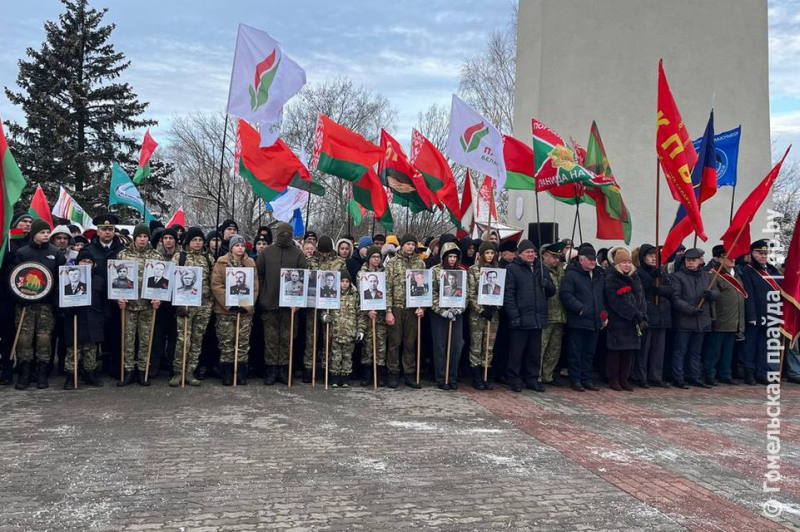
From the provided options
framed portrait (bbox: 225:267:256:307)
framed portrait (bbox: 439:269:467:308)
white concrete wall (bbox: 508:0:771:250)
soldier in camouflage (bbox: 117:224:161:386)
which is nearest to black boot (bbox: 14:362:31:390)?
soldier in camouflage (bbox: 117:224:161:386)

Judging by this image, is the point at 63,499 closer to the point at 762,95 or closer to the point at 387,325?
the point at 387,325

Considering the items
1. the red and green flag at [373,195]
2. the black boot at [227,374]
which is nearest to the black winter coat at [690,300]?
the red and green flag at [373,195]

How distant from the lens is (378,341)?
29.0 feet

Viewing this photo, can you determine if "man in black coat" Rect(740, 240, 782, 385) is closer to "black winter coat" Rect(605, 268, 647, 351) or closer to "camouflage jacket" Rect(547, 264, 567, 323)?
"black winter coat" Rect(605, 268, 647, 351)

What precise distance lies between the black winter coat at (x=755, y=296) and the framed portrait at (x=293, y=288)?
728 centimetres

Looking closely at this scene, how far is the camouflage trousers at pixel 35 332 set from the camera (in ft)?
25.2

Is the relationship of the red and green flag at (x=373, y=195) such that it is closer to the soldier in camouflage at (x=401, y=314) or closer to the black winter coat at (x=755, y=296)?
the soldier in camouflage at (x=401, y=314)

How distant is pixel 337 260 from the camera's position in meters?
8.75

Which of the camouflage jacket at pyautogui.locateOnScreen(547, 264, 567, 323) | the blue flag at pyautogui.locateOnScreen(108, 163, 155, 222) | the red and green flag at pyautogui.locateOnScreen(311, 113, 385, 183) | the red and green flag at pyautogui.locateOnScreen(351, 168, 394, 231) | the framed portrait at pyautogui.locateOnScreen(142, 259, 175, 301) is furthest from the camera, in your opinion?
the blue flag at pyautogui.locateOnScreen(108, 163, 155, 222)

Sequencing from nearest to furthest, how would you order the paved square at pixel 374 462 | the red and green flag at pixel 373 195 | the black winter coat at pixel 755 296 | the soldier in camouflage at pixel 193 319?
the paved square at pixel 374 462
the soldier in camouflage at pixel 193 319
the black winter coat at pixel 755 296
the red and green flag at pixel 373 195

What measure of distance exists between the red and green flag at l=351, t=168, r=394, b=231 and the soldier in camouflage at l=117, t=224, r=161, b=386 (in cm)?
458

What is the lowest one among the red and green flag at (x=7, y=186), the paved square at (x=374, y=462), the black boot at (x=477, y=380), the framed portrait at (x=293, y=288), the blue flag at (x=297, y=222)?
the paved square at (x=374, y=462)

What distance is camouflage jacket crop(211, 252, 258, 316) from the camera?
27.1 feet

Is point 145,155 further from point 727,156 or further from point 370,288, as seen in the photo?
point 727,156
